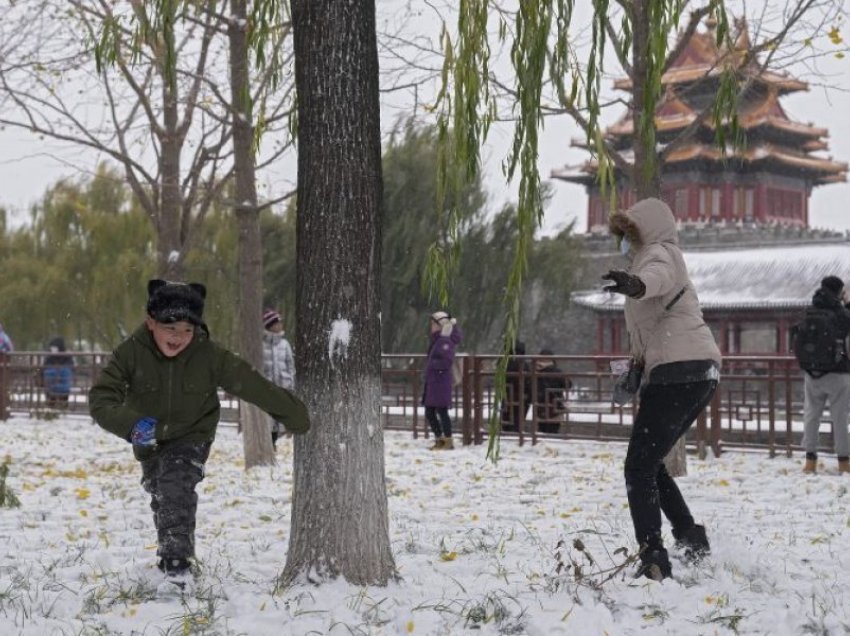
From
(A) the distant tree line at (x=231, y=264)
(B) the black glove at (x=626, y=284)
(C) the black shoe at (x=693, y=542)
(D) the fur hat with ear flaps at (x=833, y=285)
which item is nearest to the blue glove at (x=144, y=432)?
(B) the black glove at (x=626, y=284)

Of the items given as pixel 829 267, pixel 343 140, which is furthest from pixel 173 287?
pixel 829 267

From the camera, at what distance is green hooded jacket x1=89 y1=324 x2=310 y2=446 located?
15.3ft

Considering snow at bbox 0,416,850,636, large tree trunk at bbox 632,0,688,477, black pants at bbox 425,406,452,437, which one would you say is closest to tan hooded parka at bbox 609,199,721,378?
snow at bbox 0,416,850,636

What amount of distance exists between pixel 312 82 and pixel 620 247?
1480 millimetres

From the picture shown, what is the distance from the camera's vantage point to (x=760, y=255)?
3272 cm

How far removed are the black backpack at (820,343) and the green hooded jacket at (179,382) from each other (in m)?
6.04

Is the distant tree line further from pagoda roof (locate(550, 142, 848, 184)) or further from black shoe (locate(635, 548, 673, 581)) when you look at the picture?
black shoe (locate(635, 548, 673, 581))

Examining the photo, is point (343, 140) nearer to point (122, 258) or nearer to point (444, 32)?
point (444, 32)

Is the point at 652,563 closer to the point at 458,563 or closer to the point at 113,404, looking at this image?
the point at 458,563

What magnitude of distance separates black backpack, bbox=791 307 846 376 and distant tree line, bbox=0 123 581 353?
1880 cm

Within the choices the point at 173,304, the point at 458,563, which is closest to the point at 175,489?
the point at 173,304

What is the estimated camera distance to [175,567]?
4.82m

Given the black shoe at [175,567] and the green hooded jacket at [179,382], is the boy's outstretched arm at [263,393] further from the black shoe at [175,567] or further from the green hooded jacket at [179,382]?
the black shoe at [175,567]

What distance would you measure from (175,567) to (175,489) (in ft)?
1.11
